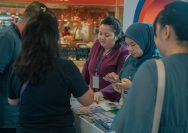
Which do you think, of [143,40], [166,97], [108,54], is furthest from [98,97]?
[166,97]

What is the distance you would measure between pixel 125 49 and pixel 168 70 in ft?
5.35

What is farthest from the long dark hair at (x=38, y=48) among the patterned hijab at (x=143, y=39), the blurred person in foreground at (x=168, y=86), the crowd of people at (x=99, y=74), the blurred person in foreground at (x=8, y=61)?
the blurred person in foreground at (x=168, y=86)

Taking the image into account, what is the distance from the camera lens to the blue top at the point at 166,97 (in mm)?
1227

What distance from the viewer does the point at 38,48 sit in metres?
2.00

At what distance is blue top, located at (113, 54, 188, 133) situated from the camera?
4.02ft

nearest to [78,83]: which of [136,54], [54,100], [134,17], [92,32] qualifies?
[54,100]

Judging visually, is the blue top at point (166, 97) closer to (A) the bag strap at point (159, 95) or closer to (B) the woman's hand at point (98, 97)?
(A) the bag strap at point (159, 95)

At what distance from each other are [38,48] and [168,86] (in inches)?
39.5

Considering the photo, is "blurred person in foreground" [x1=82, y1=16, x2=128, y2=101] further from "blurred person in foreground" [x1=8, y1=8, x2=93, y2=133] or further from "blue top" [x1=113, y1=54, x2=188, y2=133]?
"blue top" [x1=113, y1=54, x2=188, y2=133]

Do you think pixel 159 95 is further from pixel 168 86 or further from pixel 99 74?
pixel 99 74

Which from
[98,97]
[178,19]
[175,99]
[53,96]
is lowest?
[98,97]

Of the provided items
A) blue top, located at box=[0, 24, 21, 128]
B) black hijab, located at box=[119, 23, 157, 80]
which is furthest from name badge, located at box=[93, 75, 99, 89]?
blue top, located at box=[0, 24, 21, 128]

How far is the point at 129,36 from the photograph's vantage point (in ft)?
7.68

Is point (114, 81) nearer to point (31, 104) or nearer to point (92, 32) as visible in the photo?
point (31, 104)
